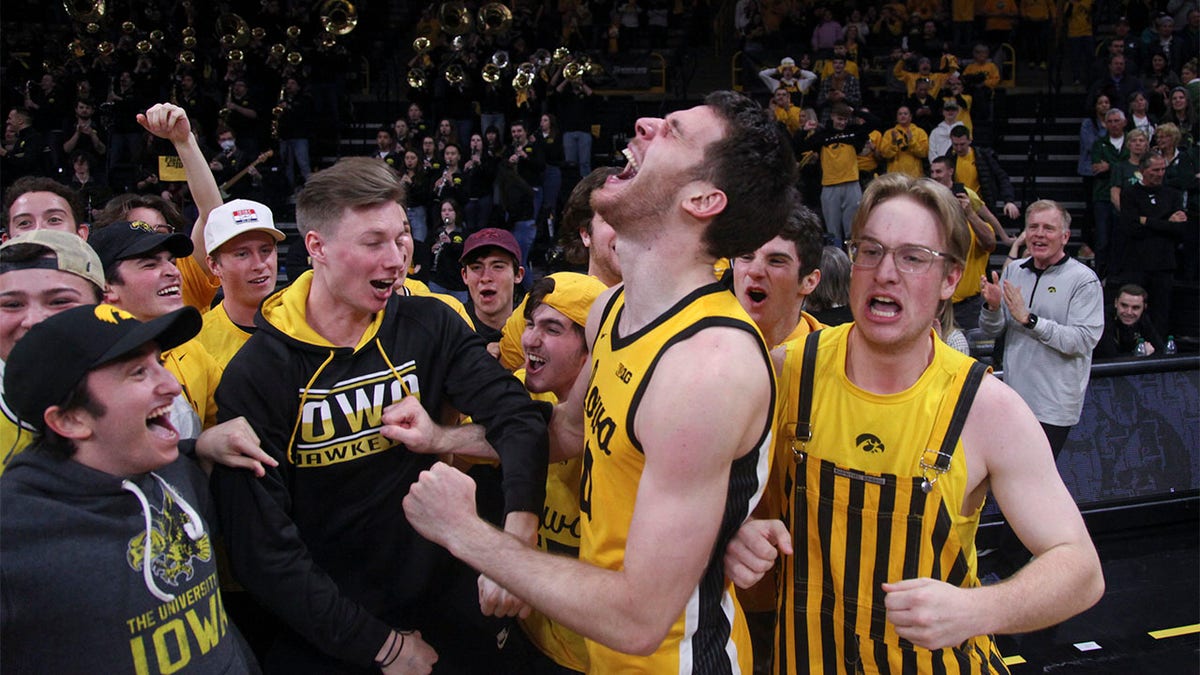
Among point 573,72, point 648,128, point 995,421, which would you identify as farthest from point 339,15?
point 995,421

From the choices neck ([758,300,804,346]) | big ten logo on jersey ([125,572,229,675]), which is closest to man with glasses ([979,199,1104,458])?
neck ([758,300,804,346])

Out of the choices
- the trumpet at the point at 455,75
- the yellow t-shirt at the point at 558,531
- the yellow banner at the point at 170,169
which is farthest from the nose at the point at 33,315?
the trumpet at the point at 455,75

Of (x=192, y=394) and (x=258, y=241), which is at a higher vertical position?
(x=258, y=241)

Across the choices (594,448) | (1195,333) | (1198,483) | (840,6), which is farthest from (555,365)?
(840,6)

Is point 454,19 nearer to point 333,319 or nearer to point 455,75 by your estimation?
point 455,75

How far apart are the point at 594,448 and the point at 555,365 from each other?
0.98 meters

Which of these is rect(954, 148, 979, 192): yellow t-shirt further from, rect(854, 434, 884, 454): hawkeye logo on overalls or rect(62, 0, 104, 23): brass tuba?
rect(62, 0, 104, 23): brass tuba

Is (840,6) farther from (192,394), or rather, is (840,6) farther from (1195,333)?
(192,394)

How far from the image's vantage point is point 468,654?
3.13 metres

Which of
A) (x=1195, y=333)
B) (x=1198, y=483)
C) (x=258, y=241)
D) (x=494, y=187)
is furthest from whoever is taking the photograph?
→ (x=494, y=187)

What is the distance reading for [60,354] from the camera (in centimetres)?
225

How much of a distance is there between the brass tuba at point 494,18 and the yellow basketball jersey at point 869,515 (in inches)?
673

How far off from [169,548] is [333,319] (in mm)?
817

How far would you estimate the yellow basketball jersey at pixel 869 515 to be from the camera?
2557mm
